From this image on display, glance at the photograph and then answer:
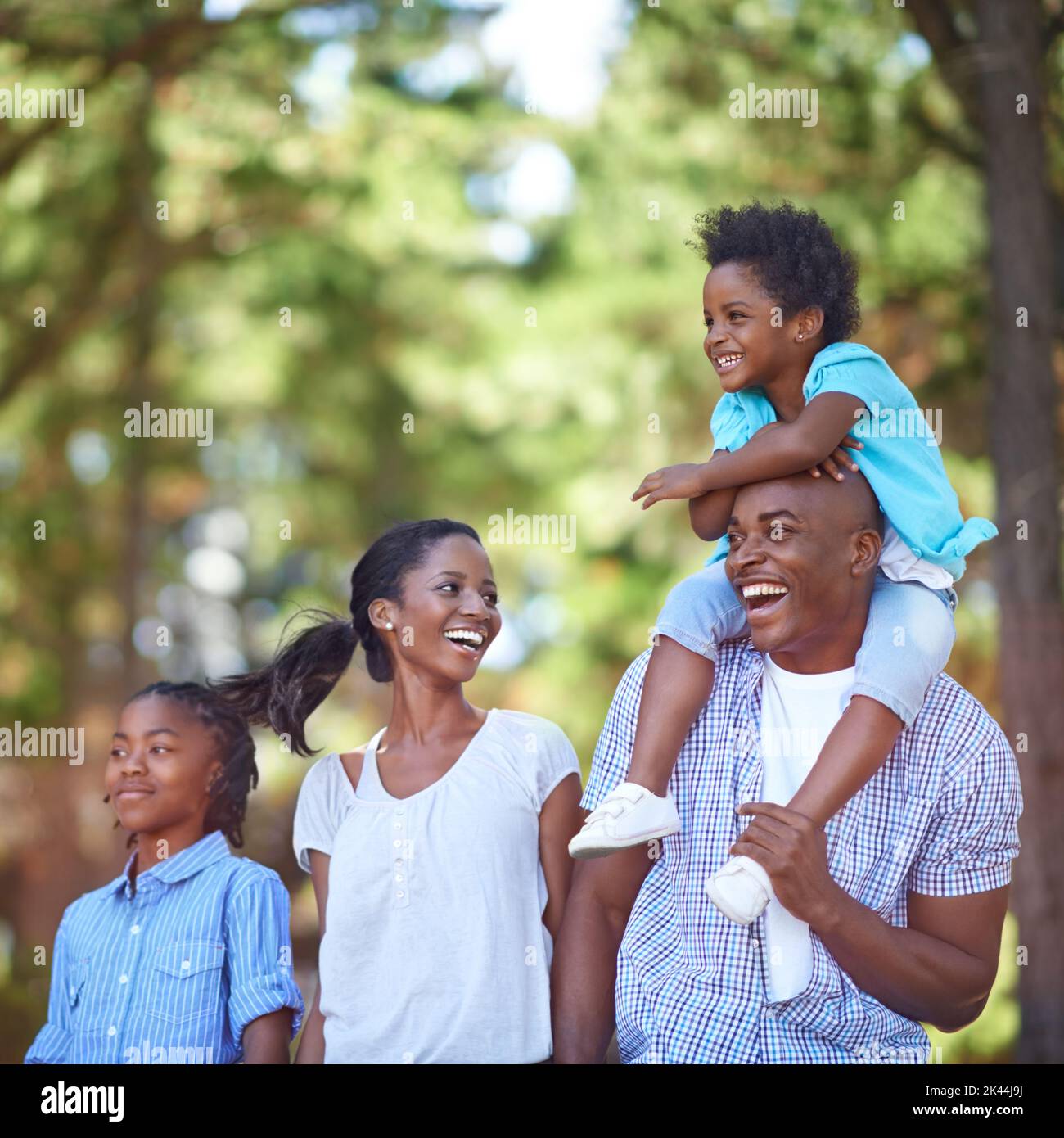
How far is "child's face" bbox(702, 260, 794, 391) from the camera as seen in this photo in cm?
→ 342

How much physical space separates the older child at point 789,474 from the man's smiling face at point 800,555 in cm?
2

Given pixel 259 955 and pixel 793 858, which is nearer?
pixel 793 858

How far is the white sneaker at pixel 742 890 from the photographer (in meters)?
2.91

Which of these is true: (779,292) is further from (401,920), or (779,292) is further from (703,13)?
(703,13)

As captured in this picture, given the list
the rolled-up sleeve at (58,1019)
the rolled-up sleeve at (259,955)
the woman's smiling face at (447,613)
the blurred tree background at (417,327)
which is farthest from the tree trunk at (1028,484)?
the rolled-up sleeve at (58,1019)

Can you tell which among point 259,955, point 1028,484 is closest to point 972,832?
point 259,955

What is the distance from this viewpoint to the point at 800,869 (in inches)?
116

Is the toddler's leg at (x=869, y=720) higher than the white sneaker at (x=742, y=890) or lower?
higher

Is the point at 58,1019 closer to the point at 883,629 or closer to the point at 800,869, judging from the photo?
the point at 800,869

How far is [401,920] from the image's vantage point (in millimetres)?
3340

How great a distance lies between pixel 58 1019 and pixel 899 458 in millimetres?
2502

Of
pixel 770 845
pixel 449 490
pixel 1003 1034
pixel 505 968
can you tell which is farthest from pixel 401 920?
pixel 449 490

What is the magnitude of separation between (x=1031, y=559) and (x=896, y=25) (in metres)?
3.83

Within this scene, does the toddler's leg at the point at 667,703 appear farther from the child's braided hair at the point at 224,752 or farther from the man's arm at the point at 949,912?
the child's braided hair at the point at 224,752
